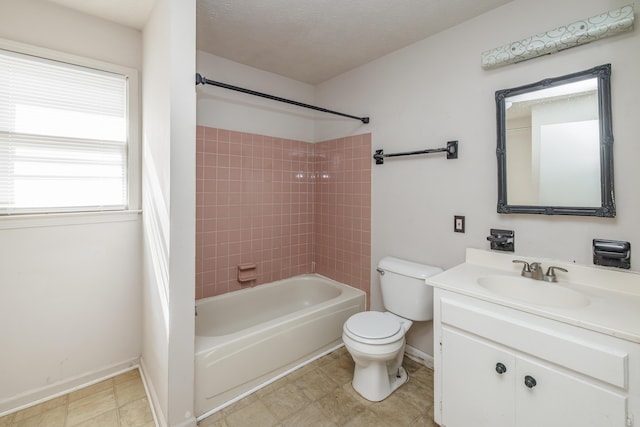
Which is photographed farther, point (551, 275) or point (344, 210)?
point (344, 210)

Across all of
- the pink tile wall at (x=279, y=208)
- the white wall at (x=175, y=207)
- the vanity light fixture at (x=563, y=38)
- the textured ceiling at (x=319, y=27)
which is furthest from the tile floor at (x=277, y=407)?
the textured ceiling at (x=319, y=27)

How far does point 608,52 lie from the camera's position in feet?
4.45

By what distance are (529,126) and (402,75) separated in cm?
101

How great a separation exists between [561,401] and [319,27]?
2.35m

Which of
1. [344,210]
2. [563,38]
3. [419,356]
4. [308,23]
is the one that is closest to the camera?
[563,38]

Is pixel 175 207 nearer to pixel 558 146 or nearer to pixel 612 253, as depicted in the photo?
pixel 558 146

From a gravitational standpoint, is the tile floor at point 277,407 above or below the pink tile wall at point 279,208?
below

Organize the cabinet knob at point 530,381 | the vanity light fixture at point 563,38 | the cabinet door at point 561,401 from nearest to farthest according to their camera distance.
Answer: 1. the cabinet door at point 561,401
2. the cabinet knob at point 530,381
3. the vanity light fixture at point 563,38

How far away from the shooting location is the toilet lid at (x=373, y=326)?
170cm

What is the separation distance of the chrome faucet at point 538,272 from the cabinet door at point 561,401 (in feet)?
1.72

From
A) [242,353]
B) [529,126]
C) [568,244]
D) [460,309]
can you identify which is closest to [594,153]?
[529,126]

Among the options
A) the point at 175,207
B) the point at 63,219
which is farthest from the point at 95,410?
the point at 175,207

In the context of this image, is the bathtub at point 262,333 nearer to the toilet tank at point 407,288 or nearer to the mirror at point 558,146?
the toilet tank at point 407,288

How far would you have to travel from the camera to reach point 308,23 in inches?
73.3
